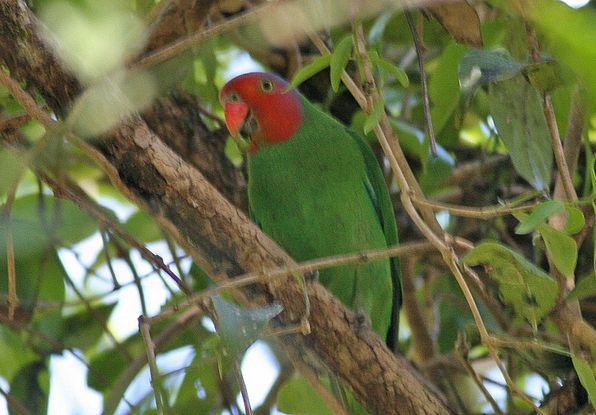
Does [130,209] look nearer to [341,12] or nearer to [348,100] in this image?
[348,100]

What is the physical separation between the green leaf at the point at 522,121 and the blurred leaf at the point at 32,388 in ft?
3.23

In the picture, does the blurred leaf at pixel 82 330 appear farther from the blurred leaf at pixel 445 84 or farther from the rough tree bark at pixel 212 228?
the blurred leaf at pixel 445 84

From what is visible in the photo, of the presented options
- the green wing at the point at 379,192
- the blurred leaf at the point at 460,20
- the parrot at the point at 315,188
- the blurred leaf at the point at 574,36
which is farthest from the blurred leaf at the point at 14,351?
the blurred leaf at the point at 574,36

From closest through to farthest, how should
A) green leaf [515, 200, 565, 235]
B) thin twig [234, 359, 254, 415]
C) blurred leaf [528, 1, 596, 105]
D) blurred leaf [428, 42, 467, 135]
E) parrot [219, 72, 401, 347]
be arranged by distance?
1. blurred leaf [528, 1, 596, 105]
2. green leaf [515, 200, 565, 235]
3. thin twig [234, 359, 254, 415]
4. blurred leaf [428, 42, 467, 135]
5. parrot [219, 72, 401, 347]

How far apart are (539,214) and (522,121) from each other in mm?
337

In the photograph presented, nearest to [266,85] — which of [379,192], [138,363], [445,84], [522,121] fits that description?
[379,192]

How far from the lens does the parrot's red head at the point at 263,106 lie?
1.86 metres

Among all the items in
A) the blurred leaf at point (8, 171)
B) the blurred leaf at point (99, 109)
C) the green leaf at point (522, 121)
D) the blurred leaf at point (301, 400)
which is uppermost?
the green leaf at point (522, 121)

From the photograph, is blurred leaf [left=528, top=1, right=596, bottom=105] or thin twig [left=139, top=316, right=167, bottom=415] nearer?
blurred leaf [left=528, top=1, right=596, bottom=105]

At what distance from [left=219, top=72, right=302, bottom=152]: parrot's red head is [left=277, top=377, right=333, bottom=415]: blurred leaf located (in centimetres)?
63

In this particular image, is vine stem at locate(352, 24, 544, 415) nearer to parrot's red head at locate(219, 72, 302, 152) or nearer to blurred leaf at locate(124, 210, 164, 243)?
parrot's red head at locate(219, 72, 302, 152)

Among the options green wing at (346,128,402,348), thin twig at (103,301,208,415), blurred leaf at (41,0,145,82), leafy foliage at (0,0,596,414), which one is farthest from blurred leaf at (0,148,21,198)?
green wing at (346,128,402,348)

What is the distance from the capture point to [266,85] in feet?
6.21

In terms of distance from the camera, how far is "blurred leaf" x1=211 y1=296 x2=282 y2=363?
935mm
